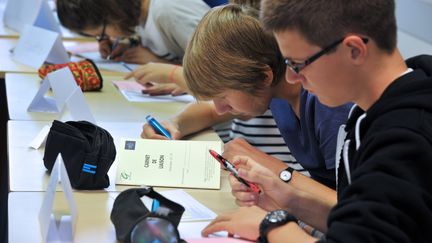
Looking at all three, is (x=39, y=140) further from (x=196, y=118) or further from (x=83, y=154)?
(x=196, y=118)

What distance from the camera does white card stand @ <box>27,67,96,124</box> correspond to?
2.12 meters

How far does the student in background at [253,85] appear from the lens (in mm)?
1760

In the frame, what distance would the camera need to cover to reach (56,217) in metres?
1.59

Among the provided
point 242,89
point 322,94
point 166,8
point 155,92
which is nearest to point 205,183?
point 242,89

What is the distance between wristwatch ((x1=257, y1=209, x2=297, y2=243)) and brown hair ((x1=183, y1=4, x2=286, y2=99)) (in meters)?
0.50

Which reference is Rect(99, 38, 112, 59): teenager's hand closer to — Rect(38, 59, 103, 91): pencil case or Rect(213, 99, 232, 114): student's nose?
Rect(38, 59, 103, 91): pencil case

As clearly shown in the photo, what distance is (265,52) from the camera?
5.88 ft

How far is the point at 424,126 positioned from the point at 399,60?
0.64ft

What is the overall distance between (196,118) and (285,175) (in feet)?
1.86

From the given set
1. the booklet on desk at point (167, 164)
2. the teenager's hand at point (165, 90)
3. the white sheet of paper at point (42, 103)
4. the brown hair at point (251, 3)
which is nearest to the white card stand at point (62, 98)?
the white sheet of paper at point (42, 103)

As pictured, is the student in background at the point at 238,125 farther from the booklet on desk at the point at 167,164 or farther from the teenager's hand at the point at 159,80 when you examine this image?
the booklet on desk at the point at 167,164

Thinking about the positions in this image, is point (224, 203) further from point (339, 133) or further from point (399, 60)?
point (399, 60)

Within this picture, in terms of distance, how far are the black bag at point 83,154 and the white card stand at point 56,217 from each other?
0.16m

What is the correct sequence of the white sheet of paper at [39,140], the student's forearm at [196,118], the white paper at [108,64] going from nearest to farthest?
the white sheet of paper at [39,140] → the student's forearm at [196,118] → the white paper at [108,64]
